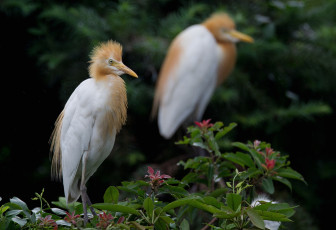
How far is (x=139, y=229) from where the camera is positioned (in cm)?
70

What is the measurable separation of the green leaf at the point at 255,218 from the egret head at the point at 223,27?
1.71 meters

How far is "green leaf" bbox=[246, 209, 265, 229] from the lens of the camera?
691mm

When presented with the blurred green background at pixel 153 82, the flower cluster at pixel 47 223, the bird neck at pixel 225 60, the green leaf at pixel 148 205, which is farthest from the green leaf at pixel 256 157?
the bird neck at pixel 225 60

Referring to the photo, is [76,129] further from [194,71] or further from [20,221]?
[194,71]

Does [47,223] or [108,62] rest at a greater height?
[108,62]

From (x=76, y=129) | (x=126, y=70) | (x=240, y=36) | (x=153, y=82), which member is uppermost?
(x=126, y=70)

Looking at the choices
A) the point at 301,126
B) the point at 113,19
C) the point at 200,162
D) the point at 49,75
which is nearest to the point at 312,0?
the point at 301,126

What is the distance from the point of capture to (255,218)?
2.30 ft

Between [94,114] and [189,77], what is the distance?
1.51 metres

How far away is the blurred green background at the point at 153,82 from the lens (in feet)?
7.09

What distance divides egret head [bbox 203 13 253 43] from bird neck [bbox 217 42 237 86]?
0.05 metres

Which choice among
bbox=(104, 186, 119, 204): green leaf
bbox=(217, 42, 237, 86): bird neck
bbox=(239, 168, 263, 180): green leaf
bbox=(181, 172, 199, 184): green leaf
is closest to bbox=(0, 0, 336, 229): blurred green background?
bbox=(217, 42, 237, 86): bird neck

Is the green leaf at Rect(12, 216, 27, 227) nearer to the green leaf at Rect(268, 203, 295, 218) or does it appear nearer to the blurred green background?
the green leaf at Rect(268, 203, 295, 218)

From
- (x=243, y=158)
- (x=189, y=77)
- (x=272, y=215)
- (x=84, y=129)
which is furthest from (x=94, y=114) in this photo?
(x=189, y=77)
